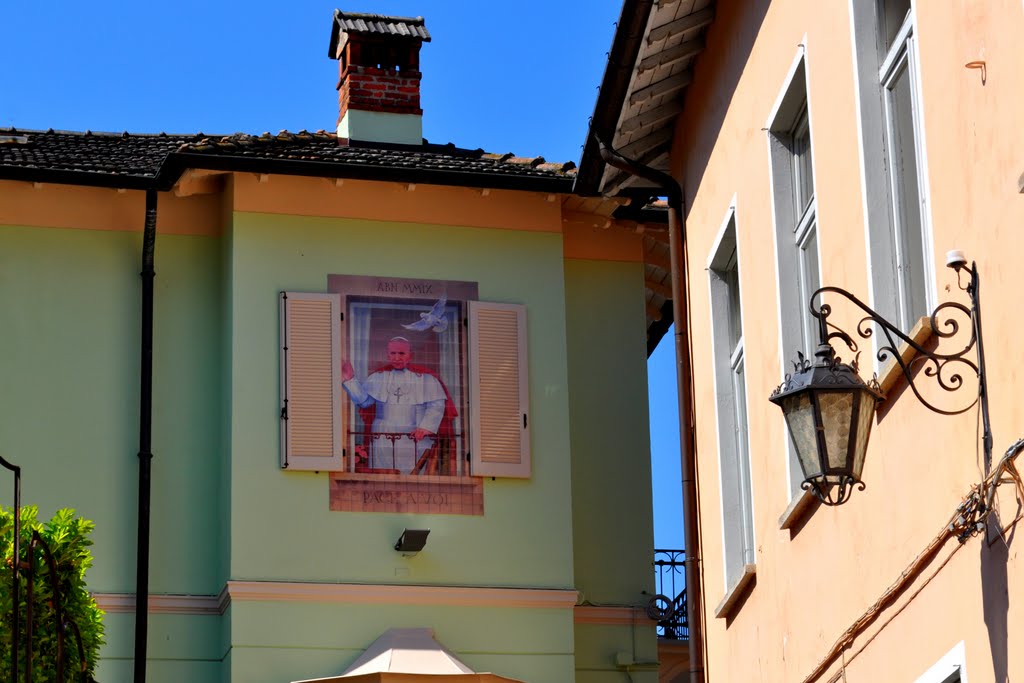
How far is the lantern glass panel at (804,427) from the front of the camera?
7.48 m

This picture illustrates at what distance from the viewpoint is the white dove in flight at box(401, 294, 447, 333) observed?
17797 millimetres

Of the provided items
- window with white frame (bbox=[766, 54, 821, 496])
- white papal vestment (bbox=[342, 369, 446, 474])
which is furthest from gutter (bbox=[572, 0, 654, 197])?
white papal vestment (bbox=[342, 369, 446, 474])

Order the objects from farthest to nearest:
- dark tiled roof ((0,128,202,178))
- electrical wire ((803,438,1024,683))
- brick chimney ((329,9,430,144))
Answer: brick chimney ((329,9,430,144)), dark tiled roof ((0,128,202,178)), electrical wire ((803,438,1024,683))

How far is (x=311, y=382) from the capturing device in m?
17.3

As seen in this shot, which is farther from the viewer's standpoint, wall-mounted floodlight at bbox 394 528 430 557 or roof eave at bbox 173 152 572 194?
roof eave at bbox 173 152 572 194

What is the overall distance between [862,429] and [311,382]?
33.7 ft

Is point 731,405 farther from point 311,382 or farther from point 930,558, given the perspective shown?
point 311,382

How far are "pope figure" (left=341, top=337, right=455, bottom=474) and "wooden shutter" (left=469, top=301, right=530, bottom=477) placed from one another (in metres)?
0.31

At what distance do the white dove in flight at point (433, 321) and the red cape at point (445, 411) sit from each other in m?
0.36

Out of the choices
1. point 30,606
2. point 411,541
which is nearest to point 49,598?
point 30,606

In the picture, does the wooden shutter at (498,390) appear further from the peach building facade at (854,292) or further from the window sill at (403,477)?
the peach building facade at (854,292)

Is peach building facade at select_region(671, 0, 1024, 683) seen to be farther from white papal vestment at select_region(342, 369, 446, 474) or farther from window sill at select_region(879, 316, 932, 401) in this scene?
white papal vestment at select_region(342, 369, 446, 474)

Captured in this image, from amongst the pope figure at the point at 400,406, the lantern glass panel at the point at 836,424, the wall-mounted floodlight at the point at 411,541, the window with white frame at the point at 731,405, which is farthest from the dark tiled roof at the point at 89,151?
the lantern glass panel at the point at 836,424

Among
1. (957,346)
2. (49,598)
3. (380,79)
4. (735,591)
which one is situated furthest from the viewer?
(380,79)
